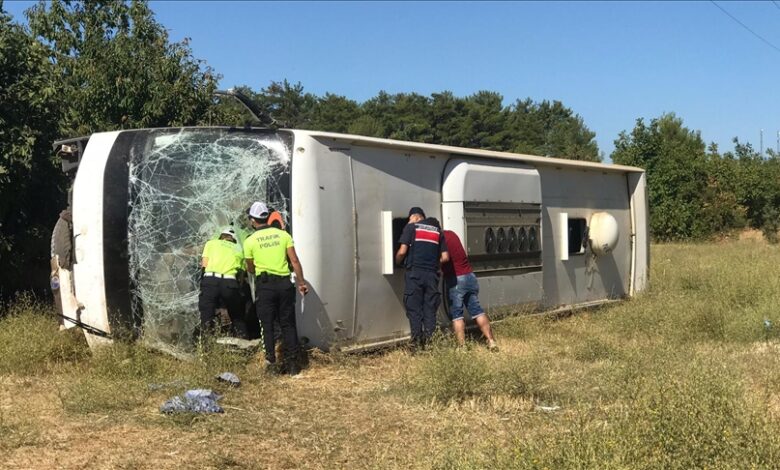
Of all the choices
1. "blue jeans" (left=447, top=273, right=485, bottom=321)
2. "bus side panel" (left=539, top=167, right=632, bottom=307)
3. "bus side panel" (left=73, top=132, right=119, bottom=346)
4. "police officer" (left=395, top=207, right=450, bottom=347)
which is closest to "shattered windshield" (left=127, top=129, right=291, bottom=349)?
"bus side panel" (left=73, top=132, right=119, bottom=346)

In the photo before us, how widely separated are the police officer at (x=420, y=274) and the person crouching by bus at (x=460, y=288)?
1.56ft

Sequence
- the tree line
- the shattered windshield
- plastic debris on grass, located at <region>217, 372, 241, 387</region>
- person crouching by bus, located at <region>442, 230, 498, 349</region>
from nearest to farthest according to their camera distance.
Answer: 1. plastic debris on grass, located at <region>217, 372, 241, 387</region>
2. the shattered windshield
3. person crouching by bus, located at <region>442, 230, 498, 349</region>
4. the tree line

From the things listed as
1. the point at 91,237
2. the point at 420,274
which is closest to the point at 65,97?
the point at 91,237

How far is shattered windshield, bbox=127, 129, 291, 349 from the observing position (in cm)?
816

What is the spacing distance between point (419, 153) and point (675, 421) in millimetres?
5270

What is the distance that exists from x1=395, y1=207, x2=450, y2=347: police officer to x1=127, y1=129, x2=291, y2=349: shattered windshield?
1.49 m

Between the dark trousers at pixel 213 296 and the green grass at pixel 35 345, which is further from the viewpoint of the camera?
the green grass at pixel 35 345

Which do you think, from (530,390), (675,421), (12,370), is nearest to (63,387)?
(12,370)

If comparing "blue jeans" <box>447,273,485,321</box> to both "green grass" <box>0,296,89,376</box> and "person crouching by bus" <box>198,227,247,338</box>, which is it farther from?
"green grass" <box>0,296,89,376</box>

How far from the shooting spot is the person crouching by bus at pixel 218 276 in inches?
311

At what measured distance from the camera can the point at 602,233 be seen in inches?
486

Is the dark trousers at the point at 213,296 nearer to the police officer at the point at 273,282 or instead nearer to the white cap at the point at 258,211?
the police officer at the point at 273,282

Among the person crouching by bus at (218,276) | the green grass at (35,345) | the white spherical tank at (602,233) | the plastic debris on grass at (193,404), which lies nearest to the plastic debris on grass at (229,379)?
the plastic debris on grass at (193,404)

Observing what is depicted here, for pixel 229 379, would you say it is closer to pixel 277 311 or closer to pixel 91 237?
pixel 277 311
